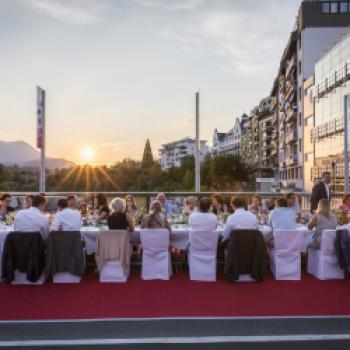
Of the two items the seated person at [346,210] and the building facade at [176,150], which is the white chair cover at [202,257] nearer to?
the seated person at [346,210]

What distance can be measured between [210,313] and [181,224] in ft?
10.00

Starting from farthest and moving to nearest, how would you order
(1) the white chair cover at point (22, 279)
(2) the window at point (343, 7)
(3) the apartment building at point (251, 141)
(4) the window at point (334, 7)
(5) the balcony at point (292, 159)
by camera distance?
(3) the apartment building at point (251, 141), (5) the balcony at point (292, 159), (2) the window at point (343, 7), (4) the window at point (334, 7), (1) the white chair cover at point (22, 279)

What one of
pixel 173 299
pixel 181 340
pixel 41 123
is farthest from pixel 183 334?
pixel 41 123

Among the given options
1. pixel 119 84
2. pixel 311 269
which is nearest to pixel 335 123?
→ pixel 119 84

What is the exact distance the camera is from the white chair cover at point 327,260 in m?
7.79

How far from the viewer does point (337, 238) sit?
7.71 meters

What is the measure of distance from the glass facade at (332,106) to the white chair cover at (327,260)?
27.7 meters

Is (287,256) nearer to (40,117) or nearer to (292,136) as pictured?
(40,117)

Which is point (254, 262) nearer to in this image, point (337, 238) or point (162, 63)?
point (337, 238)

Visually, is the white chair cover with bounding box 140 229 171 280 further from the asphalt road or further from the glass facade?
the glass facade

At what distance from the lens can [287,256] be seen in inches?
311

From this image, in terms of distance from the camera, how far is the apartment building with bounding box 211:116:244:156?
132m

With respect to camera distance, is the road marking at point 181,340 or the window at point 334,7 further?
the window at point 334,7

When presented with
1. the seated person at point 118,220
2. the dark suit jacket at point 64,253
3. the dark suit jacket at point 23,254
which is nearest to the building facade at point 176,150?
the seated person at point 118,220
